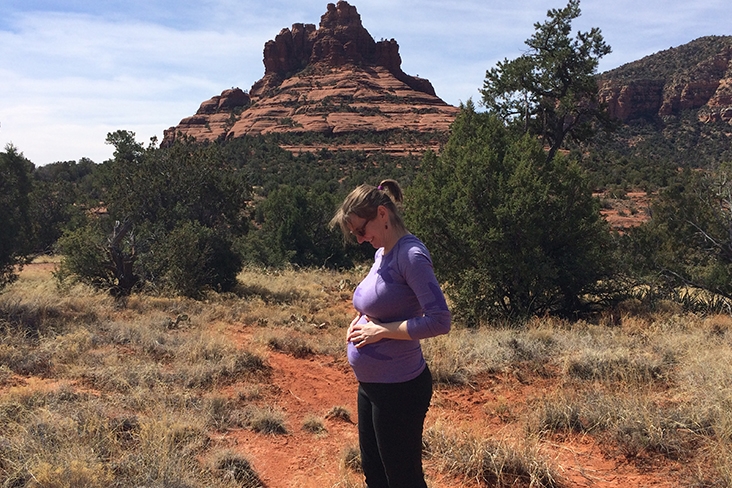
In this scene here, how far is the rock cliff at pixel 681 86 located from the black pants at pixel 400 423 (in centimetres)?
7008

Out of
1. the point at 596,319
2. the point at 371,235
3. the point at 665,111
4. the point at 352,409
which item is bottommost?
the point at 596,319

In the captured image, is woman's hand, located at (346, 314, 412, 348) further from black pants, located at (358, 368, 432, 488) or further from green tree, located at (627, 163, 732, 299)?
green tree, located at (627, 163, 732, 299)

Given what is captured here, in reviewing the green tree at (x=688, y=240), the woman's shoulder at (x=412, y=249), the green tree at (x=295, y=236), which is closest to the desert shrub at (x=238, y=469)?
the woman's shoulder at (x=412, y=249)

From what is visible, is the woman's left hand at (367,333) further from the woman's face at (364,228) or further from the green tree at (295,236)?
the green tree at (295,236)

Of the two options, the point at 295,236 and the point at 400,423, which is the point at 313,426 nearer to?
the point at 400,423

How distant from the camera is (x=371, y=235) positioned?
2.34 meters

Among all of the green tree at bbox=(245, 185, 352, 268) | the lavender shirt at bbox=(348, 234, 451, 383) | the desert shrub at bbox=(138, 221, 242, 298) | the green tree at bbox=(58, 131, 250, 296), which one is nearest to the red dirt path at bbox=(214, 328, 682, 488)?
the lavender shirt at bbox=(348, 234, 451, 383)

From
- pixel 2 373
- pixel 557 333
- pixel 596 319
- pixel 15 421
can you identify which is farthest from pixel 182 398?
pixel 596 319

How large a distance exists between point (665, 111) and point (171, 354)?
3059 inches

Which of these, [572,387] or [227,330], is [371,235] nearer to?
[572,387]

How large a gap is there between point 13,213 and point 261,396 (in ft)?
25.5

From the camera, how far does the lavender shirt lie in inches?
82.9

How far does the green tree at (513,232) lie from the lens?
30.3 ft

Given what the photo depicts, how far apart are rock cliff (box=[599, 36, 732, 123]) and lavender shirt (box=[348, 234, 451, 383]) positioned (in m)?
70.0
